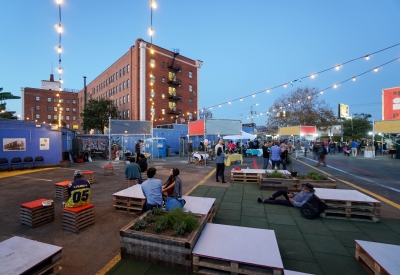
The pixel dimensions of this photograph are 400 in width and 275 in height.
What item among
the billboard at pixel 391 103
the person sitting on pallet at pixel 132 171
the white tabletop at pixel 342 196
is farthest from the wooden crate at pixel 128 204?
the billboard at pixel 391 103

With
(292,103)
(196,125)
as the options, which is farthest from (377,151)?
(196,125)

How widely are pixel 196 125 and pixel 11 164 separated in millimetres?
13540

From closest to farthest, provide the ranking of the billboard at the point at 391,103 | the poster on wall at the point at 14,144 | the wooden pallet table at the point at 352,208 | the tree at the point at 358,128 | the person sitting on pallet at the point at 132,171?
the wooden pallet table at the point at 352,208, the person sitting on pallet at the point at 132,171, the poster on wall at the point at 14,144, the billboard at the point at 391,103, the tree at the point at 358,128

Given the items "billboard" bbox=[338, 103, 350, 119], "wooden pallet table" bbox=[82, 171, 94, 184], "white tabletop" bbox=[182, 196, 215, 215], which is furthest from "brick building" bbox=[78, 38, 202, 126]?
"white tabletop" bbox=[182, 196, 215, 215]

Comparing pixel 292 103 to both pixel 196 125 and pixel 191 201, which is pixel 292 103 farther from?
pixel 191 201

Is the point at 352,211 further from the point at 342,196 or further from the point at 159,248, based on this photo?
the point at 159,248

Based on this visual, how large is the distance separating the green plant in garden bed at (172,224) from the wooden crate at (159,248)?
12 centimetres

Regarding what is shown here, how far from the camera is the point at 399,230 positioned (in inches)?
184

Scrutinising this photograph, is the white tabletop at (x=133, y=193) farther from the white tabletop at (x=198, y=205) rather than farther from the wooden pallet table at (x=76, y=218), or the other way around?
the white tabletop at (x=198, y=205)

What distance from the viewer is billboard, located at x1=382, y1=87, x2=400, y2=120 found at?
18.9 m

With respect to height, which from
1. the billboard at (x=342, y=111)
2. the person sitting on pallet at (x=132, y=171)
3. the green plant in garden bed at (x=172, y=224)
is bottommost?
the green plant in garden bed at (x=172, y=224)

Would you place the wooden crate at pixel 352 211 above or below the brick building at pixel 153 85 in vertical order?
below

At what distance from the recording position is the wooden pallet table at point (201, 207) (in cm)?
455

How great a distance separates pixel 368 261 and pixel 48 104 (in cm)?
7785
